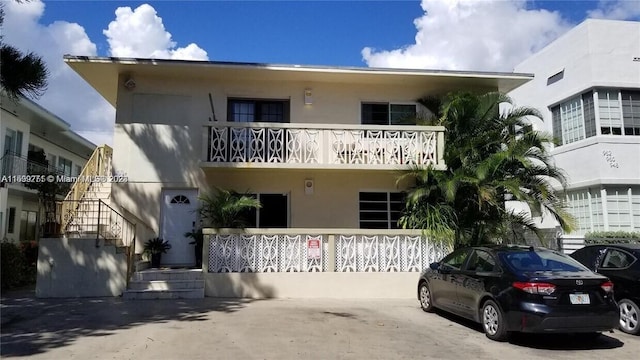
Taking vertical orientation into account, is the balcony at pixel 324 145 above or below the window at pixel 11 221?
above

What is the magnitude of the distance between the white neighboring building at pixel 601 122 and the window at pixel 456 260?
8.18 metres

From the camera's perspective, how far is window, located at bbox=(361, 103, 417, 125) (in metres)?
15.7

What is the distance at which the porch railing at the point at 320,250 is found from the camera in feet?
40.8

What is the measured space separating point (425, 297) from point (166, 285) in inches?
247

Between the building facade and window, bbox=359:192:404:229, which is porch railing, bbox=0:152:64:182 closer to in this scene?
the building facade

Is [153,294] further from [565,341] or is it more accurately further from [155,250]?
[565,341]

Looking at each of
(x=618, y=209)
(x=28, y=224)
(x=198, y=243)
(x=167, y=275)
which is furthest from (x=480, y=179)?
(x=28, y=224)

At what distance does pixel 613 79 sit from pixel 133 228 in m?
16.5

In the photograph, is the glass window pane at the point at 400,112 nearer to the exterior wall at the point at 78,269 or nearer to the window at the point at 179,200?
the window at the point at 179,200

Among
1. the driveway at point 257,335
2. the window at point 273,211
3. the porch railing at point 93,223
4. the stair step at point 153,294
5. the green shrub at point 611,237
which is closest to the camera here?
the driveway at point 257,335

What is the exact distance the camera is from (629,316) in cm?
845

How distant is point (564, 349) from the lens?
7.37 m

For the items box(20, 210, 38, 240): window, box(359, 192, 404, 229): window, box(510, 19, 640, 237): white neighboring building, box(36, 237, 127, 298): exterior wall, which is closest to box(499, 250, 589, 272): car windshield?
box(359, 192, 404, 229): window

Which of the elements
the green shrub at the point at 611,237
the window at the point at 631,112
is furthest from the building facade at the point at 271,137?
the green shrub at the point at 611,237
